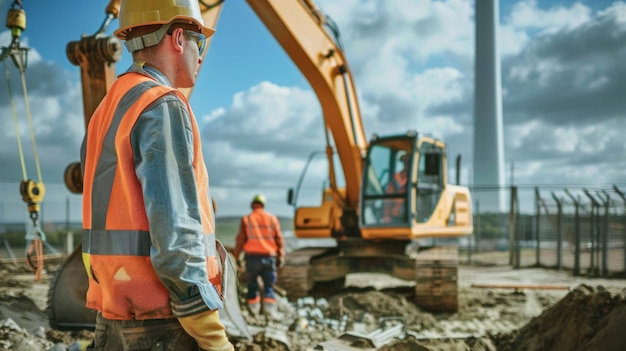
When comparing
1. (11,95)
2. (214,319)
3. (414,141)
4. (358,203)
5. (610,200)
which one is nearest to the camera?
(214,319)

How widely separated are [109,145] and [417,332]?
19.8ft

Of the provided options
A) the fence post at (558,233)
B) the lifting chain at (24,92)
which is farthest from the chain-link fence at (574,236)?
the lifting chain at (24,92)

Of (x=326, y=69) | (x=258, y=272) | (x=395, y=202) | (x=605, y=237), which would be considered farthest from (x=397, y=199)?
(x=605, y=237)

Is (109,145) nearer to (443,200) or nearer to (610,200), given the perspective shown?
(443,200)

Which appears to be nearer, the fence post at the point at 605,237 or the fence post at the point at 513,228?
the fence post at the point at 605,237

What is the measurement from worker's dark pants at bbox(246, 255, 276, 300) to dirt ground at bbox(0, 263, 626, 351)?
0.42 m

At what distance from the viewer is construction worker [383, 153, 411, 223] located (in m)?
9.14

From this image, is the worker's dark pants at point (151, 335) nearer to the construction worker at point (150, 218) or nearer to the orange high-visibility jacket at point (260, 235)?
the construction worker at point (150, 218)

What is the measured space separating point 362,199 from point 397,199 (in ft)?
1.85

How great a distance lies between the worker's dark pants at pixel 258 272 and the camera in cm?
798

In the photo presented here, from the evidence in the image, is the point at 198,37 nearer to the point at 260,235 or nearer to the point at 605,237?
the point at 260,235

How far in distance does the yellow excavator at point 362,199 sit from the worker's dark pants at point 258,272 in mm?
1435

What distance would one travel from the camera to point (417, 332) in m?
7.12

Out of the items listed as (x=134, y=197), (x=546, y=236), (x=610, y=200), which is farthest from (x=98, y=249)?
(x=546, y=236)
